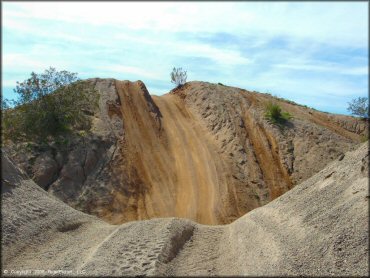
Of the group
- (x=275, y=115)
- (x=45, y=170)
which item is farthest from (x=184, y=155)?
(x=45, y=170)

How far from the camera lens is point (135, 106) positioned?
94.3 ft

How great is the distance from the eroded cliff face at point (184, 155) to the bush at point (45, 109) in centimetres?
103

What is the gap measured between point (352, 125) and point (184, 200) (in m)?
17.7

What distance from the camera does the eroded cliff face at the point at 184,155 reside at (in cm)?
2078

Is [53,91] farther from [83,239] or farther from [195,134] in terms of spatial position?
[83,239]

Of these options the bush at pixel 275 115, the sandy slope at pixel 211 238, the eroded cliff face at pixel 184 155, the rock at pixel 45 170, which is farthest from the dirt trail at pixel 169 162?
the sandy slope at pixel 211 238

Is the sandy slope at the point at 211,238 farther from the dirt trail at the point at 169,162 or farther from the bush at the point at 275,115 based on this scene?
the bush at the point at 275,115

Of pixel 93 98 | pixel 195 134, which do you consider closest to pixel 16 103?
pixel 93 98

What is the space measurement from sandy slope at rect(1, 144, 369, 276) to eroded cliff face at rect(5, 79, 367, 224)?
5.07m

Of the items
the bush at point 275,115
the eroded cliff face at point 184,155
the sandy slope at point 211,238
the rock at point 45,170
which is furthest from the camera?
the bush at point 275,115

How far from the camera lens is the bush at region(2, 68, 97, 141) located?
72.2ft

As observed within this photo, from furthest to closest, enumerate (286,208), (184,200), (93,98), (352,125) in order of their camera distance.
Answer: (352,125)
(93,98)
(184,200)
(286,208)

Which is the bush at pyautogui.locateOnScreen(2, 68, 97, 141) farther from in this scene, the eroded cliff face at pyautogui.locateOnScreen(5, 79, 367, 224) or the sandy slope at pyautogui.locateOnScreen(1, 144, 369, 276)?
the sandy slope at pyautogui.locateOnScreen(1, 144, 369, 276)

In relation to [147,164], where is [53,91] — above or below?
above
